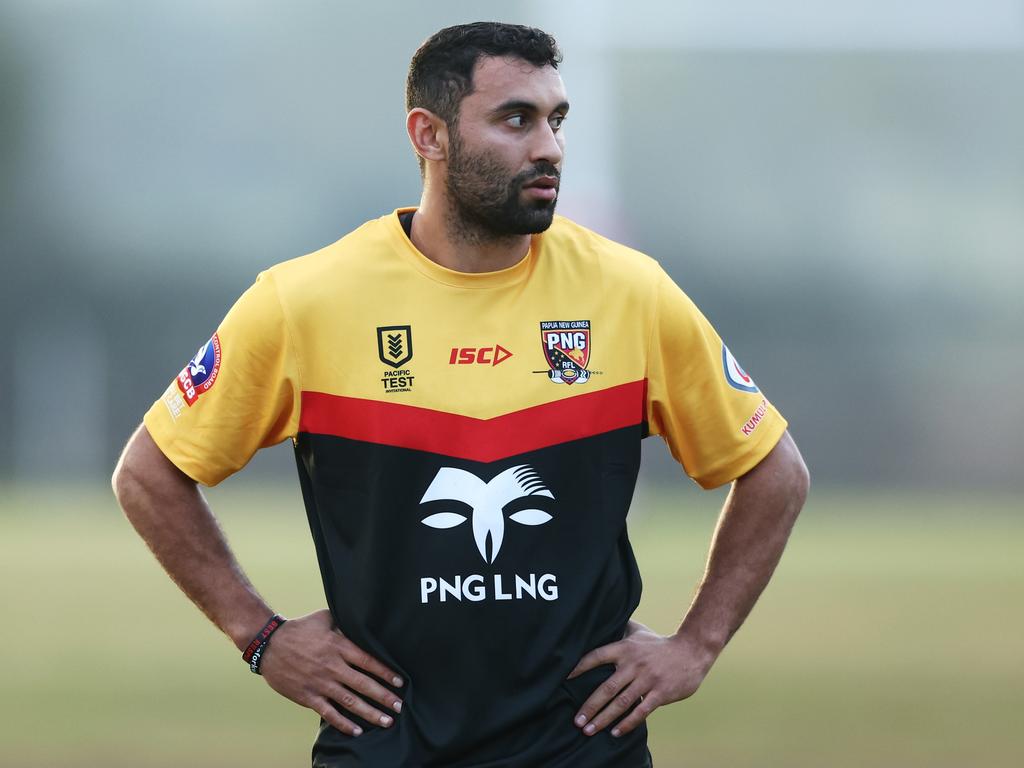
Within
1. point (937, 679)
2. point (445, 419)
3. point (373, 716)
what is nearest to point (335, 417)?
point (445, 419)

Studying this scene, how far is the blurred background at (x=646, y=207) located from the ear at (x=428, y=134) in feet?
36.8

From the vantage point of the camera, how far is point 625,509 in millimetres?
3410

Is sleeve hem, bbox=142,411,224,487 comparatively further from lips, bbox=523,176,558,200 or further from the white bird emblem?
lips, bbox=523,176,558,200

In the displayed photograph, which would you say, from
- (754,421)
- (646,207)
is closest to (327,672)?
(754,421)

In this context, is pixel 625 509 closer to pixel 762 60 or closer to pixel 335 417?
pixel 335 417

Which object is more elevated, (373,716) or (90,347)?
(373,716)

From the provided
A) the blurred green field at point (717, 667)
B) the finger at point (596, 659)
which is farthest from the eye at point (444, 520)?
the blurred green field at point (717, 667)

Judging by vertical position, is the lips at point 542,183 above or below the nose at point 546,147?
below

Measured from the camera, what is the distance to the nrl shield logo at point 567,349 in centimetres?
338

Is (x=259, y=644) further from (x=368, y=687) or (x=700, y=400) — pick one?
(x=700, y=400)

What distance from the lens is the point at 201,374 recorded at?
3424 millimetres

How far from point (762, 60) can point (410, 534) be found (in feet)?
83.3

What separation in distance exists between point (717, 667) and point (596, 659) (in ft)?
19.1

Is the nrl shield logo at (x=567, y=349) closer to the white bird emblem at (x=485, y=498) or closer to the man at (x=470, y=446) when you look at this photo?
the man at (x=470, y=446)
